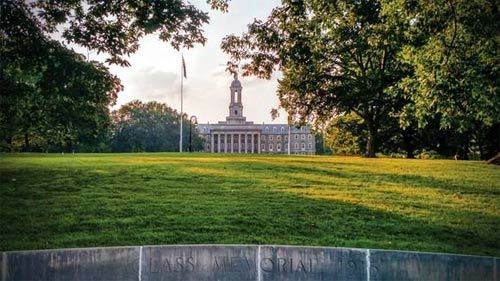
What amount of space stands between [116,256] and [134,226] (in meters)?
0.79

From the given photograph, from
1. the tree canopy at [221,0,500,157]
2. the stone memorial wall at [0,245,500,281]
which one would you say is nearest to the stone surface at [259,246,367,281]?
the stone memorial wall at [0,245,500,281]

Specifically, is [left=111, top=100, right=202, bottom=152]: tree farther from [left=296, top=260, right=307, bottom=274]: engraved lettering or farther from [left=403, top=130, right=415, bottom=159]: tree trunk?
[left=403, top=130, right=415, bottom=159]: tree trunk

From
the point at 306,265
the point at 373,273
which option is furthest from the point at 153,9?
the point at 373,273

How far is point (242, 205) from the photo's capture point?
18.9ft

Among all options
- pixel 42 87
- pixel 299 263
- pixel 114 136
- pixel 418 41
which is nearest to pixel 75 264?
pixel 299 263

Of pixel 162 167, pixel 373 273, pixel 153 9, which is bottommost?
pixel 373 273

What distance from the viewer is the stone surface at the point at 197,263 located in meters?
4.28

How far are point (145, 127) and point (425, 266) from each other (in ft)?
27.8

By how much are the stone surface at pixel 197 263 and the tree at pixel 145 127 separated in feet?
11.6

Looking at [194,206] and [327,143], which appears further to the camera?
[327,143]

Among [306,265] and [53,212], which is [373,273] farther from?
[53,212]

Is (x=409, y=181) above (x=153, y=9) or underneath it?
underneath

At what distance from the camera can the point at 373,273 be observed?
447 cm

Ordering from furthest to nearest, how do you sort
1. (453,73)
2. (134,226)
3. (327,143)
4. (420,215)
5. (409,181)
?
(327,143) < (409,181) < (453,73) < (420,215) < (134,226)
